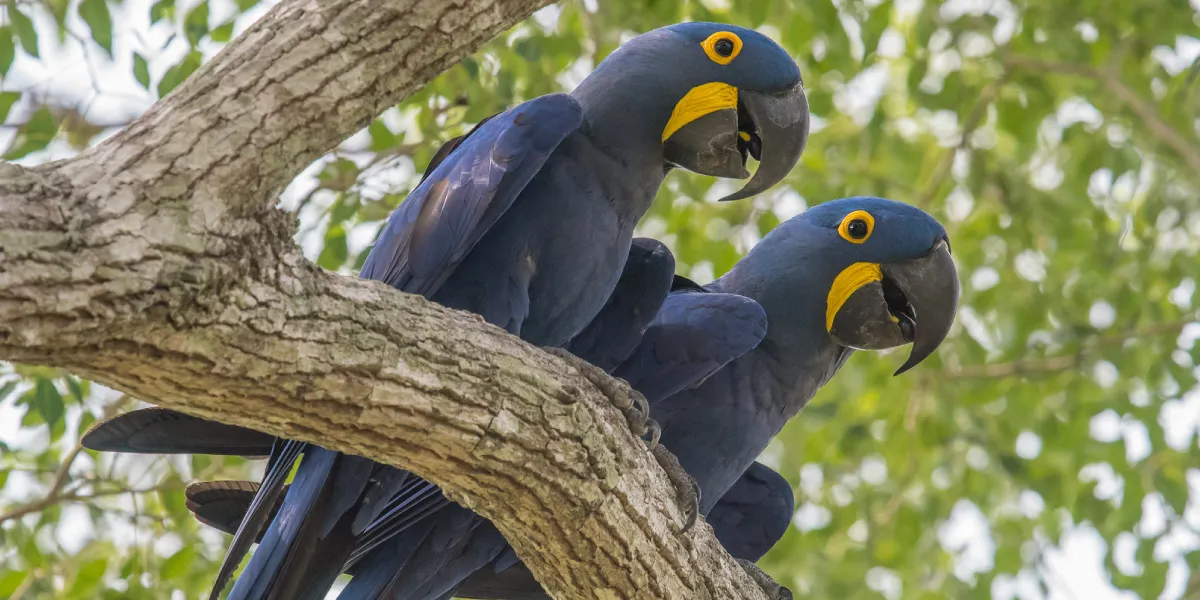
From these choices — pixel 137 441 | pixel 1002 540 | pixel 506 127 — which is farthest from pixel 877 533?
pixel 137 441

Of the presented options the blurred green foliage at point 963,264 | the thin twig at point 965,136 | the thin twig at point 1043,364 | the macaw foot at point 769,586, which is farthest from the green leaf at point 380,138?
the thin twig at point 1043,364

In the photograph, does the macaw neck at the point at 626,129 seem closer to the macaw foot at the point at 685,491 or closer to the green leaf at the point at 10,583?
the macaw foot at the point at 685,491

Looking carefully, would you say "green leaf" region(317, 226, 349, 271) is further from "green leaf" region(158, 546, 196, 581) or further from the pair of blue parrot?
"green leaf" region(158, 546, 196, 581)

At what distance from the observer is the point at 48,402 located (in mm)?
3508

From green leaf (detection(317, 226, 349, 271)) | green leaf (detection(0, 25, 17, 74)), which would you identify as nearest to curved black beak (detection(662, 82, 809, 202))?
green leaf (detection(317, 226, 349, 271))

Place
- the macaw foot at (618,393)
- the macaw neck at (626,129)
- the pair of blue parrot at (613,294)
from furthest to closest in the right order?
1. the macaw neck at (626,129)
2. the pair of blue parrot at (613,294)
3. the macaw foot at (618,393)

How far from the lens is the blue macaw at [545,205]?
8.54 feet

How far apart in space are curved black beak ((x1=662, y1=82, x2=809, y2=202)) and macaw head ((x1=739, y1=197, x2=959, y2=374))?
15.8 inches

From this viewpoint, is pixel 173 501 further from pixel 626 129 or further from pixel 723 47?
pixel 723 47

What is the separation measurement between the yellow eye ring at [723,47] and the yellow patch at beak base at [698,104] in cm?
7

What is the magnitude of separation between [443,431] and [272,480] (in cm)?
67

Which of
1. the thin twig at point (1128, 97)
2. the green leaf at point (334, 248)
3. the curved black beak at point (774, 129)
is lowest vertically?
the thin twig at point (1128, 97)

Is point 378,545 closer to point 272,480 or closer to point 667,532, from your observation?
point 272,480

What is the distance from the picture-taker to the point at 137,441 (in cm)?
262
